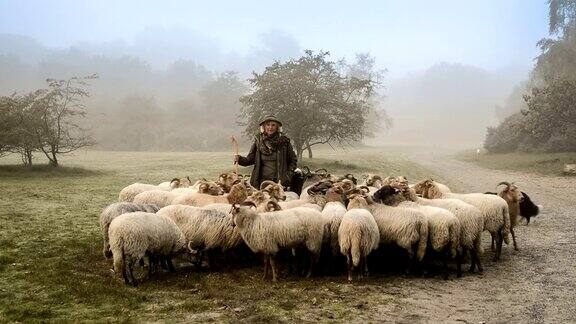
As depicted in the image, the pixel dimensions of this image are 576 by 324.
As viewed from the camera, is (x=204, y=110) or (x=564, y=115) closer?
(x=564, y=115)

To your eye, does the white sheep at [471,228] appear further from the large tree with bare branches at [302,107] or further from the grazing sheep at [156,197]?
the large tree with bare branches at [302,107]

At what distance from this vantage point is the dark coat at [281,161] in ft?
36.5

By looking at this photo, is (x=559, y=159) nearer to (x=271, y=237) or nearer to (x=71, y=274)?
(x=271, y=237)

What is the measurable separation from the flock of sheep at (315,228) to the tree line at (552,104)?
1013 inches

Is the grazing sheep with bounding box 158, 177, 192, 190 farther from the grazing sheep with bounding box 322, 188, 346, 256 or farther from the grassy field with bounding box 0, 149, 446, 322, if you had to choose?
the grazing sheep with bounding box 322, 188, 346, 256

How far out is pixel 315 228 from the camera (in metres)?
7.84

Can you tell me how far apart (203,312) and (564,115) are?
31.7 metres

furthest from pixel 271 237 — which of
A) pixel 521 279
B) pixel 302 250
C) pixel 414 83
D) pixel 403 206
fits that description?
pixel 414 83

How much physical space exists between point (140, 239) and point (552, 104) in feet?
104

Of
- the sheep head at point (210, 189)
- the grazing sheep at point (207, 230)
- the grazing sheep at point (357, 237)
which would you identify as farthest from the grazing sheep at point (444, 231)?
the sheep head at point (210, 189)

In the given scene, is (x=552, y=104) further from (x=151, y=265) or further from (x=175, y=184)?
(x=151, y=265)

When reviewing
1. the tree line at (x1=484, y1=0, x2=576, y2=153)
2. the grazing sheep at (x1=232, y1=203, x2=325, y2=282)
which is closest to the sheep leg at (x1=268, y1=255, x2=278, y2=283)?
the grazing sheep at (x1=232, y1=203, x2=325, y2=282)

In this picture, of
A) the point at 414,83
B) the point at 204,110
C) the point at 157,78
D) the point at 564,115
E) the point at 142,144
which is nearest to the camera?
the point at 564,115

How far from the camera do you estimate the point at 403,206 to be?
28.1 feet
